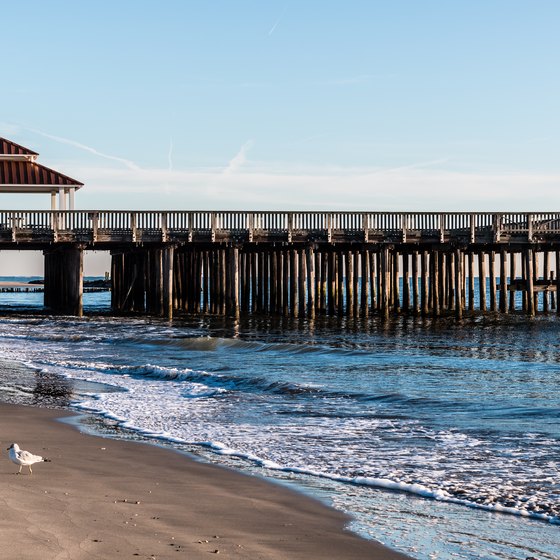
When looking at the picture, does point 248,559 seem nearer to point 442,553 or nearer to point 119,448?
point 442,553

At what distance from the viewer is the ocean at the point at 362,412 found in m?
8.13

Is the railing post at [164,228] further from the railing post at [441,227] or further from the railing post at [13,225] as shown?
the railing post at [441,227]

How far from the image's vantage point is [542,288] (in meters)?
41.5

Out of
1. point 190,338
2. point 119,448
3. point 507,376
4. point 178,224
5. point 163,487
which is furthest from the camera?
point 178,224

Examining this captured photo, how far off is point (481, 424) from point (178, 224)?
24801mm

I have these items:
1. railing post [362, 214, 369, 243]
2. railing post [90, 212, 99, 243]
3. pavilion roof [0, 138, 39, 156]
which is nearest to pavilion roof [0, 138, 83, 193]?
pavilion roof [0, 138, 39, 156]

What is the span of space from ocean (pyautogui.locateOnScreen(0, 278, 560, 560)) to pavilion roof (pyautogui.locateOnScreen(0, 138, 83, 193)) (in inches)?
408

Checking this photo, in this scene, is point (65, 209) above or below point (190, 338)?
above

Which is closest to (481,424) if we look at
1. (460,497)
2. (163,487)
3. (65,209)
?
(460,497)

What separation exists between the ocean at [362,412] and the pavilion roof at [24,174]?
1037cm

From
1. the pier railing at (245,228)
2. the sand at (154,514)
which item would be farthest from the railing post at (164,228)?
the sand at (154,514)

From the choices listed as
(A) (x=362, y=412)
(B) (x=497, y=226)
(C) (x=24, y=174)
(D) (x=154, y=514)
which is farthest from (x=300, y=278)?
(D) (x=154, y=514)

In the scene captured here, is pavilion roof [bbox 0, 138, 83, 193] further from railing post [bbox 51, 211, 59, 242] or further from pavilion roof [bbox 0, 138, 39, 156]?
railing post [bbox 51, 211, 59, 242]

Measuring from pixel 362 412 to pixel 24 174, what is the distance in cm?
2904
